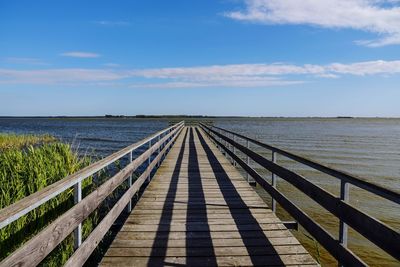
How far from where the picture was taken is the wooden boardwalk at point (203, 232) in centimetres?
395

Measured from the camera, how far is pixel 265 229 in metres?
4.98

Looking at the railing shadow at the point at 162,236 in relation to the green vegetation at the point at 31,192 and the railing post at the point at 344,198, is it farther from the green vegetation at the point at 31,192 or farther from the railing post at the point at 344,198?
the railing post at the point at 344,198

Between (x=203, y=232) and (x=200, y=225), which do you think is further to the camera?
(x=200, y=225)

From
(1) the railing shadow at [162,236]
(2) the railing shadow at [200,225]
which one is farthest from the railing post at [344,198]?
(1) the railing shadow at [162,236]

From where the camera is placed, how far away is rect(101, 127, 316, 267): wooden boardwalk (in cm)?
395

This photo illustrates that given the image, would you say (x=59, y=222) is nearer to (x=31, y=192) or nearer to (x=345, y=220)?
(x=345, y=220)

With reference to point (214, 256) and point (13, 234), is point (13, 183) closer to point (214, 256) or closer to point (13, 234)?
point (13, 234)

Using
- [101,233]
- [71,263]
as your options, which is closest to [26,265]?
[71,263]

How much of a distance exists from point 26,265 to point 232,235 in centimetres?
297

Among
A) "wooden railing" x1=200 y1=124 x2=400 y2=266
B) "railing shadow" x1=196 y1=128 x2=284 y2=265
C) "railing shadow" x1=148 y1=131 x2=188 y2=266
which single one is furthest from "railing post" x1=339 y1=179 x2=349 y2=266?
"railing shadow" x1=148 y1=131 x2=188 y2=266

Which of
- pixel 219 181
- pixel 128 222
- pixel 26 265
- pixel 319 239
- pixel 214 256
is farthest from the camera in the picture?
pixel 219 181

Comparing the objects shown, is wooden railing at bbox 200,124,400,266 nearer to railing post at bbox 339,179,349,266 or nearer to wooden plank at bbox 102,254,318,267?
railing post at bbox 339,179,349,266

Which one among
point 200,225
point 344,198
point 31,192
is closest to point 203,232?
point 200,225

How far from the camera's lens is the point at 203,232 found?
4867 millimetres
